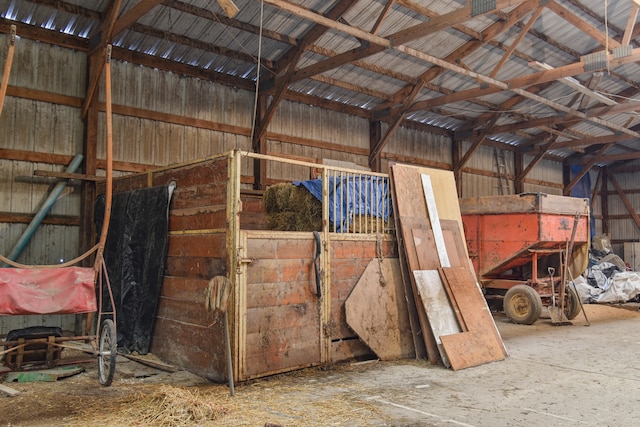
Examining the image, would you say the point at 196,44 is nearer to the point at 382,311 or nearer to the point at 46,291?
the point at 46,291

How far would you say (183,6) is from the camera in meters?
8.87

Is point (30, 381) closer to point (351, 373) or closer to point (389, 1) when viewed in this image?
point (351, 373)

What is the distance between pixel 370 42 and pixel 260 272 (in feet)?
18.0

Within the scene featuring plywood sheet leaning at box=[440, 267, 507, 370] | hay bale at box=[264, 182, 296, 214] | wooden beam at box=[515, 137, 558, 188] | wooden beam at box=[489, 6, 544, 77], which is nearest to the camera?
plywood sheet leaning at box=[440, 267, 507, 370]

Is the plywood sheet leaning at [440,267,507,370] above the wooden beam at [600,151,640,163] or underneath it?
underneath

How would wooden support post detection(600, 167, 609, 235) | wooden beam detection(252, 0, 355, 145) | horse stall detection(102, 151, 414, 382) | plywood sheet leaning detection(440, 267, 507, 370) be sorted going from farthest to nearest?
wooden support post detection(600, 167, 609, 235) → wooden beam detection(252, 0, 355, 145) → plywood sheet leaning detection(440, 267, 507, 370) → horse stall detection(102, 151, 414, 382)

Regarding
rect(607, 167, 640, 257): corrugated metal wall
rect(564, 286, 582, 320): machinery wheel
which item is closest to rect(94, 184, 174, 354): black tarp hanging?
rect(564, 286, 582, 320): machinery wheel

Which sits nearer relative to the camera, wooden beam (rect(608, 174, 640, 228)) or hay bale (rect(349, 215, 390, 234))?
hay bale (rect(349, 215, 390, 234))

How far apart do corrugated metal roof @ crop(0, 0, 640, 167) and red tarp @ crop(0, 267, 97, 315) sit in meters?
3.90

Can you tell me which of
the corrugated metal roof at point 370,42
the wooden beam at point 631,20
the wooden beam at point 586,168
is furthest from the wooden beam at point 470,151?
the wooden beam at point 586,168

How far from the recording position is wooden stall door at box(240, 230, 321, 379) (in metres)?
5.68

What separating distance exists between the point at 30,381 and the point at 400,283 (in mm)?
4584

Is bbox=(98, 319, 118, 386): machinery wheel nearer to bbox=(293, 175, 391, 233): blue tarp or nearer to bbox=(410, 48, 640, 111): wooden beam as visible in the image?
bbox=(293, 175, 391, 233): blue tarp

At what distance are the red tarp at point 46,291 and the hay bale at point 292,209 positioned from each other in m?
2.46
